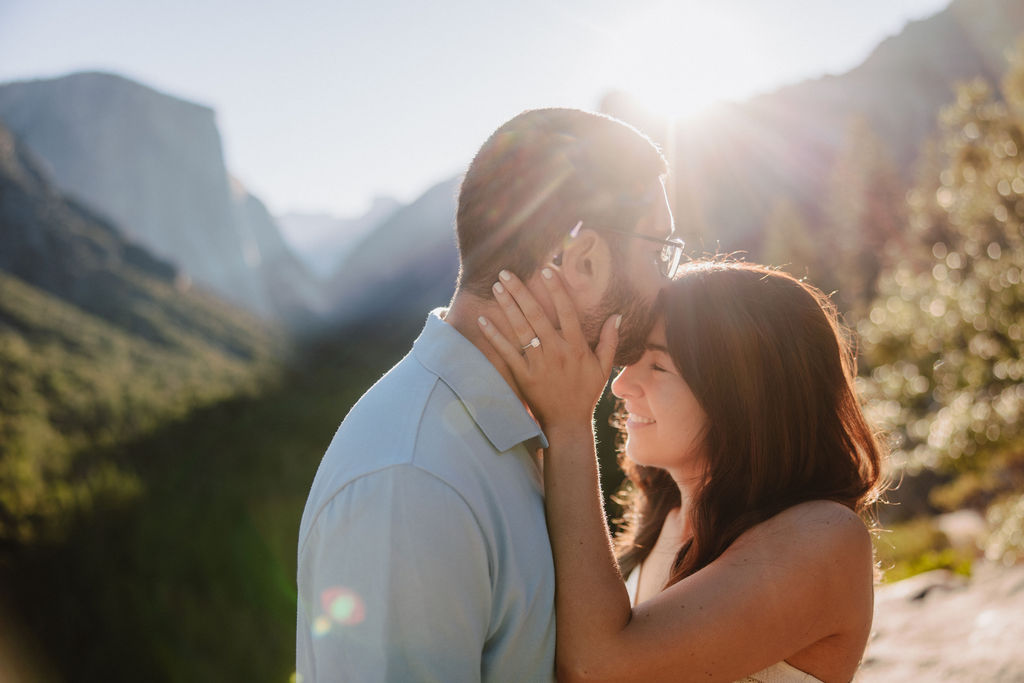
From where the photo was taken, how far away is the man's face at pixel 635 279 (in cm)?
207

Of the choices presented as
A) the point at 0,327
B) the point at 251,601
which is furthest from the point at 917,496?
the point at 0,327

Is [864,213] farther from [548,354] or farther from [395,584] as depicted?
[395,584]

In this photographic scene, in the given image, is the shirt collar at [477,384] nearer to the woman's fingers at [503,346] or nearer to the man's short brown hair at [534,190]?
the woman's fingers at [503,346]

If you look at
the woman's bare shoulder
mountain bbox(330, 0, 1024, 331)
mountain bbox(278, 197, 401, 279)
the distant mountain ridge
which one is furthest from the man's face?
mountain bbox(278, 197, 401, 279)

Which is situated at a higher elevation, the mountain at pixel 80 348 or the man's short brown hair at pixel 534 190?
the man's short brown hair at pixel 534 190

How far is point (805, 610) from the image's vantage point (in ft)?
6.67

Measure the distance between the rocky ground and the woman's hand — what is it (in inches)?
122

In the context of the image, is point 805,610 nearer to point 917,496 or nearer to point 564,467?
point 564,467

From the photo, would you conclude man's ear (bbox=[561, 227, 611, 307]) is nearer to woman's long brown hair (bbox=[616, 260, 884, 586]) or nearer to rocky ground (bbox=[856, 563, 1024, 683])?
woman's long brown hair (bbox=[616, 260, 884, 586])

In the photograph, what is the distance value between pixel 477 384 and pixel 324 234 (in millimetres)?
123726

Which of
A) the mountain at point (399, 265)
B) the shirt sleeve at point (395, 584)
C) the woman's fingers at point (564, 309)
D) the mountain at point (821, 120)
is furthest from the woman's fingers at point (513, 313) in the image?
the mountain at point (399, 265)

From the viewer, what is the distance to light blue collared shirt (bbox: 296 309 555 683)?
4.49 feet

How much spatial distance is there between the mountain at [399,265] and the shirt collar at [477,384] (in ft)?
179

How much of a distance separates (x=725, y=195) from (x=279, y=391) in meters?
55.3
